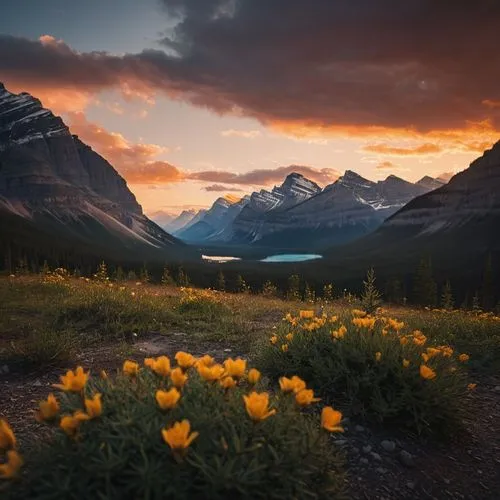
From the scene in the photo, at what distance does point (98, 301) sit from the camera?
10773 millimetres

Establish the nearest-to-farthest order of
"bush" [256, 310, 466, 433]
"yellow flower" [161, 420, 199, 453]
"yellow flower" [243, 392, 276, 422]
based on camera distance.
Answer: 1. "yellow flower" [161, 420, 199, 453]
2. "yellow flower" [243, 392, 276, 422]
3. "bush" [256, 310, 466, 433]

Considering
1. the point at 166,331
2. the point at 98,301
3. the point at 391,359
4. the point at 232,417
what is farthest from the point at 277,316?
the point at 232,417

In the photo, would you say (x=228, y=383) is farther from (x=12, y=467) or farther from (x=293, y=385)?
(x=12, y=467)

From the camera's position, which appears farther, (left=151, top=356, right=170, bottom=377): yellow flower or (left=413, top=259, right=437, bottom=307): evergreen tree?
(left=413, top=259, right=437, bottom=307): evergreen tree

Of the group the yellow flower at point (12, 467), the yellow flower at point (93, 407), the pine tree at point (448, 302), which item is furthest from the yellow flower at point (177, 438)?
the pine tree at point (448, 302)

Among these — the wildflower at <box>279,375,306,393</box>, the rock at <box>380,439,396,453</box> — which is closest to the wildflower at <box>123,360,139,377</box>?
the wildflower at <box>279,375,306,393</box>

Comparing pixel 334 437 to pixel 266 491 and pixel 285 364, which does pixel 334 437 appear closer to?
pixel 285 364

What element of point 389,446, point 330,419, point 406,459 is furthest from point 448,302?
point 330,419

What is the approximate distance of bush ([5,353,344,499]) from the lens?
2697mm

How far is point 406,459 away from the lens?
4.54m

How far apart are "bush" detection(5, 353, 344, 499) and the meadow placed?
0.05 feet

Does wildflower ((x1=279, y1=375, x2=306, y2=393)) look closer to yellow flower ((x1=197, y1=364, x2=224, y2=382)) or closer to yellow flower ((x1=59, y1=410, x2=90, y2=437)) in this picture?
yellow flower ((x1=197, y1=364, x2=224, y2=382))

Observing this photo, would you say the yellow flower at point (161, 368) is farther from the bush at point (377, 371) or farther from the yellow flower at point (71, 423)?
the bush at point (377, 371)

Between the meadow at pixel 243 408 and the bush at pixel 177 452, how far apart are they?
0.6 inches
